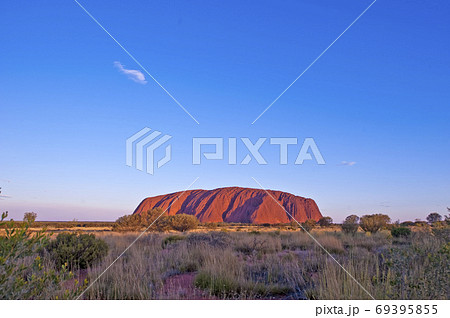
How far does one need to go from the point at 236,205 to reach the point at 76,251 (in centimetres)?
6016

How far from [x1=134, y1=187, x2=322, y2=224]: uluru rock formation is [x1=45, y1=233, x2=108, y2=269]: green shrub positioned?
50729 millimetres

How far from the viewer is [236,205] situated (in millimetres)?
69312

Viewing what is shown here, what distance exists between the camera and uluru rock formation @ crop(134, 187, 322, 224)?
6500 cm

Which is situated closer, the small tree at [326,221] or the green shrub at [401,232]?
the green shrub at [401,232]

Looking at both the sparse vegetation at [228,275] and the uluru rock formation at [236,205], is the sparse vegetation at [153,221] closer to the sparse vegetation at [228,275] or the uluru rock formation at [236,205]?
the sparse vegetation at [228,275]

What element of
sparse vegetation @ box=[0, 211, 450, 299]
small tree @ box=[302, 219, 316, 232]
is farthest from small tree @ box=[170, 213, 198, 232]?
sparse vegetation @ box=[0, 211, 450, 299]

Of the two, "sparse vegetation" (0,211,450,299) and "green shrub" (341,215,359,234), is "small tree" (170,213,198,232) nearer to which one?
"green shrub" (341,215,359,234)

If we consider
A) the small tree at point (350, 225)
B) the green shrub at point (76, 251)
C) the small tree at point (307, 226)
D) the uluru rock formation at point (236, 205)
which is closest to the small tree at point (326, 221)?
the small tree at point (307, 226)

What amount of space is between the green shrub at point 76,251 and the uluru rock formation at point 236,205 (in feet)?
166

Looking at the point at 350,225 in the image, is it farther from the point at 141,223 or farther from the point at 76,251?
the point at 76,251

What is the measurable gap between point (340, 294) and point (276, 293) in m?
1.81

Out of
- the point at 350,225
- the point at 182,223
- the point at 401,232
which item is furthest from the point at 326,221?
the point at 401,232

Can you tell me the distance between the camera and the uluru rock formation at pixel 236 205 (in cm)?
6500
